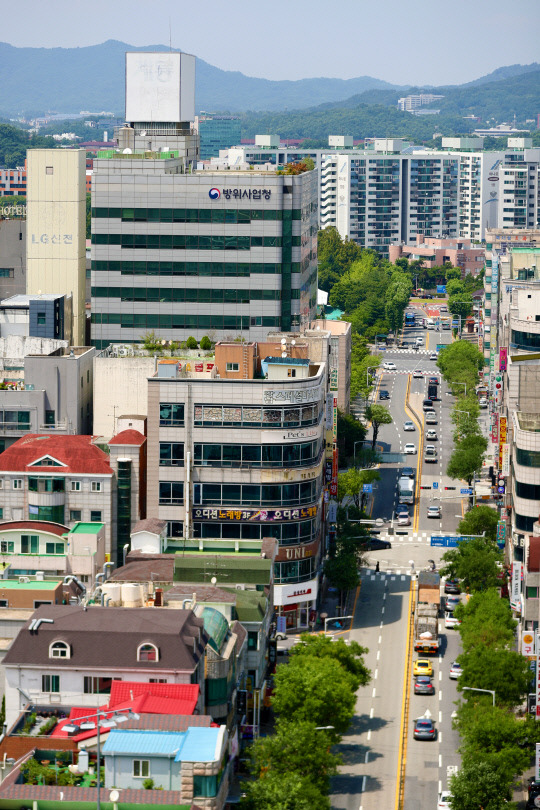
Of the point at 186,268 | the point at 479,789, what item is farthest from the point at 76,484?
the point at 479,789

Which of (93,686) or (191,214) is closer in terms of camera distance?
(93,686)

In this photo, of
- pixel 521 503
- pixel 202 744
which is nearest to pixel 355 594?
pixel 521 503

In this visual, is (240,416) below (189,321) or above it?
below

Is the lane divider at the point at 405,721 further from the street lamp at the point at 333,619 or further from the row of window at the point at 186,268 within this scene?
the row of window at the point at 186,268

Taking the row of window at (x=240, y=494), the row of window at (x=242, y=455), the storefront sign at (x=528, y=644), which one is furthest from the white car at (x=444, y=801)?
the row of window at (x=242, y=455)

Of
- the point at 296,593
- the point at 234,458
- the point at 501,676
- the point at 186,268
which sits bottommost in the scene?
the point at 296,593

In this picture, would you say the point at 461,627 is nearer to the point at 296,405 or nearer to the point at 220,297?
the point at 296,405

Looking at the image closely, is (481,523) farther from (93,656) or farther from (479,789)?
(93,656)
